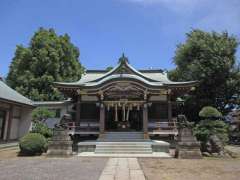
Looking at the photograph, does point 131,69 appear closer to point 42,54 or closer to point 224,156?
point 224,156

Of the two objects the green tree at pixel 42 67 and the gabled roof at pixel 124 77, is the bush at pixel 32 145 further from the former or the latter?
the green tree at pixel 42 67

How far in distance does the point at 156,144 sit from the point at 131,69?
25.9 feet

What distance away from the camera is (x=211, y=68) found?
935 inches

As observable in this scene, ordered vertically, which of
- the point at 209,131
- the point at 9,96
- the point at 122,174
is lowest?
the point at 122,174

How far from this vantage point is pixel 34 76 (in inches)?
1201

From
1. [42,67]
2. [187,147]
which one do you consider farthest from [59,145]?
[42,67]

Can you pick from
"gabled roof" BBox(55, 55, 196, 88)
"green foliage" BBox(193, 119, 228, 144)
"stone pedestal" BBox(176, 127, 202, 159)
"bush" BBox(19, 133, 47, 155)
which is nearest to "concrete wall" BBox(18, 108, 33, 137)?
"gabled roof" BBox(55, 55, 196, 88)

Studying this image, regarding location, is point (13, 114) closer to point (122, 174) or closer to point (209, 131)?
point (122, 174)

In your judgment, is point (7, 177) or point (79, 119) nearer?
point (7, 177)

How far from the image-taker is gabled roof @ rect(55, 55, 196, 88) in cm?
1653

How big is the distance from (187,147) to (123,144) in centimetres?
407

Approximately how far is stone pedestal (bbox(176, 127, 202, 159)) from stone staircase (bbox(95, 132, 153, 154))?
2.05 metres

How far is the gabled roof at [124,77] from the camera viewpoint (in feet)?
54.2

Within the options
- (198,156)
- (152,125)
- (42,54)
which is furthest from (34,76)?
(198,156)
